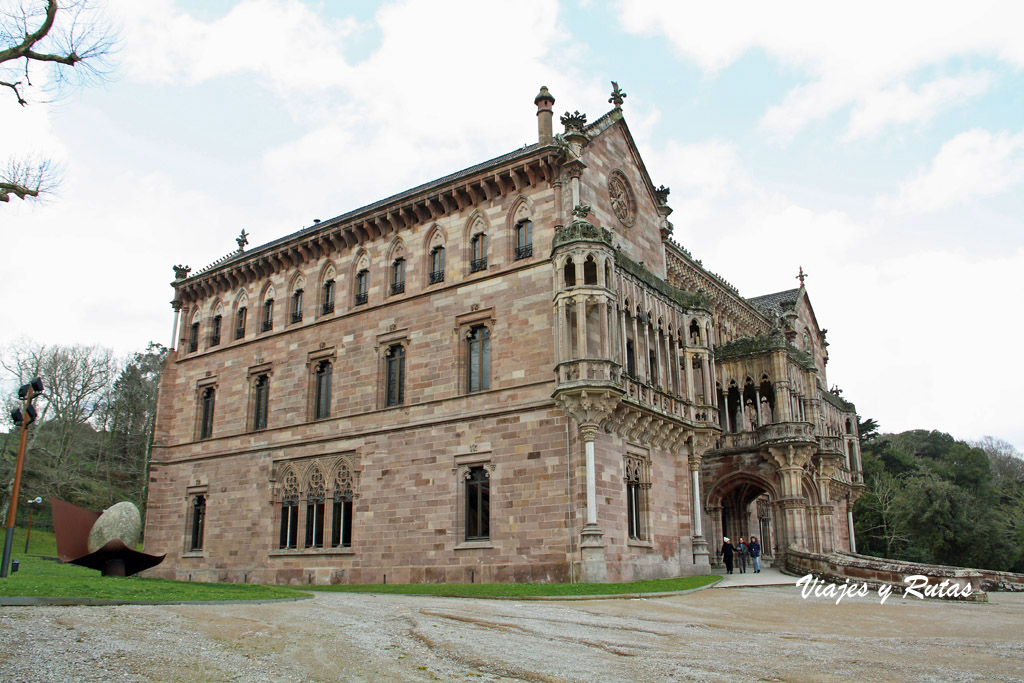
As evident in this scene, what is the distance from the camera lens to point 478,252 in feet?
91.9

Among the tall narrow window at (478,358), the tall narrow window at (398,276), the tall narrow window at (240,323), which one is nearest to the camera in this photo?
the tall narrow window at (478,358)

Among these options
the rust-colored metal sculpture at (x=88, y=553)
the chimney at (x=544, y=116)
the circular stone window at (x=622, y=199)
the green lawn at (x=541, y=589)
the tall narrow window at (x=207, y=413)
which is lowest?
the green lawn at (x=541, y=589)

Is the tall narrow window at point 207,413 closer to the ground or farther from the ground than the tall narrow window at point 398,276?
closer to the ground

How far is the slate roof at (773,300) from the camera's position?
44.3 metres

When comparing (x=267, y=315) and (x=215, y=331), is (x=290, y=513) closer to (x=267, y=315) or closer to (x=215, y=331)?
(x=267, y=315)

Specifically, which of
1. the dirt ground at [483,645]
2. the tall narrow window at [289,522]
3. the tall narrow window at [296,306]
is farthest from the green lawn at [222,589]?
the tall narrow window at [296,306]

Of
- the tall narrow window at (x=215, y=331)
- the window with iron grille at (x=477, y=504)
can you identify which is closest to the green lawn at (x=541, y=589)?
the window with iron grille at (x=477, y=504)

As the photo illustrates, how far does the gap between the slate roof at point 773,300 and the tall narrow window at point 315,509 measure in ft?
83.4

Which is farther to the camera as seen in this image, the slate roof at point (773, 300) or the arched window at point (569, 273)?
the slate roof at point (773, 300)

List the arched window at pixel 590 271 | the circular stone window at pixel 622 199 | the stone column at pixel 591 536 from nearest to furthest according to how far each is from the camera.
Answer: the stone column at pixel 591 536, the arched window at pixel 590 271, the circular stone window at pixel 622 199

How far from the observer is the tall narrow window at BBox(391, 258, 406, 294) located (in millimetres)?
29922

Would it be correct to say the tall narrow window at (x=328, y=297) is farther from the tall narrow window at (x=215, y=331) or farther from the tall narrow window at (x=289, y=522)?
the tall narrow window at (x=215, y=331)

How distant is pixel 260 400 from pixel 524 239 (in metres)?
14.3

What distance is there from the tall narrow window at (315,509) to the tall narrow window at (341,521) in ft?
2.40
